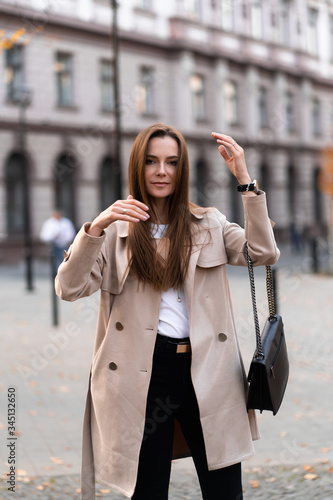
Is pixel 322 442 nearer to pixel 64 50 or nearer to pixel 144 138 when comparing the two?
pixel 144 138

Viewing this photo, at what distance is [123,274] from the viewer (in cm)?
286

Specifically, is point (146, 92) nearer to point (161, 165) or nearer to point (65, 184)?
point (65, 184)

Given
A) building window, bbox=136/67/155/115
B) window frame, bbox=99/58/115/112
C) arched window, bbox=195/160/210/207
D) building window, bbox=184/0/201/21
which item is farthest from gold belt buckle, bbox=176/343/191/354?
building window, bbox=184/0/201/21

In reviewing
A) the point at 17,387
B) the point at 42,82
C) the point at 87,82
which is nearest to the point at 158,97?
the point at 87,82

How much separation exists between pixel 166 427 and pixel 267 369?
433 mm

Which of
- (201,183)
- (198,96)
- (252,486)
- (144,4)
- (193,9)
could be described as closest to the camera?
(252,486)

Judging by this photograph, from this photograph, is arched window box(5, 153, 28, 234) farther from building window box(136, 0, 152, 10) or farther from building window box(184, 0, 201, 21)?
building window box(184, 0, 201, 21)

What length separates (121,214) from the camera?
2.69 meters

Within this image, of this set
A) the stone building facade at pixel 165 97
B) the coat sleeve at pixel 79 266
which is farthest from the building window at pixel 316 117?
the coat sleeve at pixel 79 266

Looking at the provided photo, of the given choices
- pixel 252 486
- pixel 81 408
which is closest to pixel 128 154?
pixel 81 408

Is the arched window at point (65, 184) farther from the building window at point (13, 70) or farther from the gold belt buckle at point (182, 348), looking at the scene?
the gold belt buckle at point (182, 348)

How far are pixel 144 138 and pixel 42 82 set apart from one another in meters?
26.1

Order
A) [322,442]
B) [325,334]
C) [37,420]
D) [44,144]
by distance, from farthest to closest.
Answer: [44,144]
[325,334]
[37,420]
[322,442]

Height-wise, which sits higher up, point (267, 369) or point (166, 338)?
point (166, 338)
